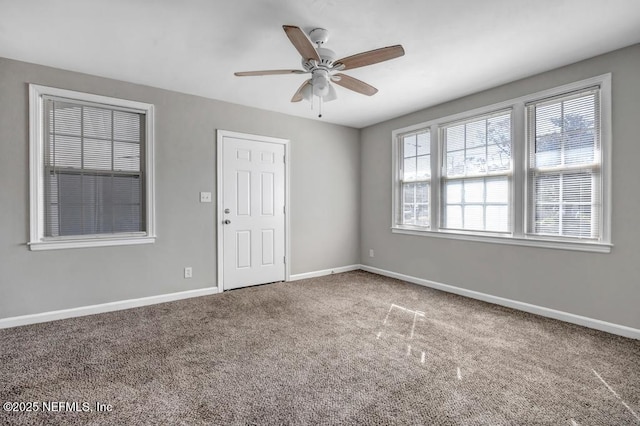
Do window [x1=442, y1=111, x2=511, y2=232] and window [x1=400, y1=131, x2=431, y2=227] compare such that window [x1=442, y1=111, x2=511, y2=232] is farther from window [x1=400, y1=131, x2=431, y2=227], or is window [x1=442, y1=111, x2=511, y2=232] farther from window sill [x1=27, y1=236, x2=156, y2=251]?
window sill [x1=27, y1=236, x2=156, y2=251]

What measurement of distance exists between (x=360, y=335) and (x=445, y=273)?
194 cm

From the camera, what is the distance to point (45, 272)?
10.0ft

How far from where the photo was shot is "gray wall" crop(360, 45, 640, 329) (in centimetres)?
266

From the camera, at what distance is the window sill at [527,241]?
2834 mm

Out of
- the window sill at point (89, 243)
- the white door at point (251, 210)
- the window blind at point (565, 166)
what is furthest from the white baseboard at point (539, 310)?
the window sill at point (89, 243)

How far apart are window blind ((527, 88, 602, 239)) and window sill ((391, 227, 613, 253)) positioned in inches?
3.7

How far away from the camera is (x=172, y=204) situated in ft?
12.2

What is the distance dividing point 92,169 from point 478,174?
14.5 feet

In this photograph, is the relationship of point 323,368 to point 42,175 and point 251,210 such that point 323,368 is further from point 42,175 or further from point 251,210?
point 42,175

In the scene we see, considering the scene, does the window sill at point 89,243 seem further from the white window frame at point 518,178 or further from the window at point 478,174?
the window at point 478,174

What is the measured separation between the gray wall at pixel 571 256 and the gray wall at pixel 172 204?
1.24 meters

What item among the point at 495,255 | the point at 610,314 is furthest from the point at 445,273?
the point at 610,314

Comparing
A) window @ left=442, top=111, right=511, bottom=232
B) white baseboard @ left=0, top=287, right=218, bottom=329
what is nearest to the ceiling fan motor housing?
window @ left=442, top=111, right=511, bottom=232

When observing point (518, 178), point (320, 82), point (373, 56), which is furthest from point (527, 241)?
point (320, 82)
